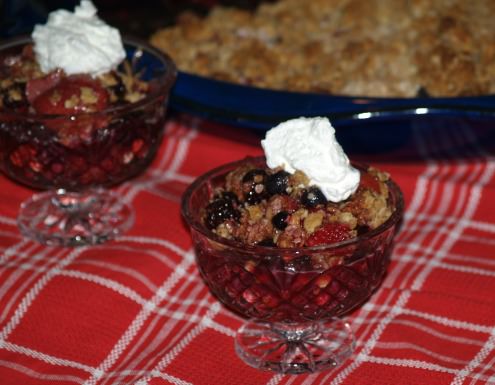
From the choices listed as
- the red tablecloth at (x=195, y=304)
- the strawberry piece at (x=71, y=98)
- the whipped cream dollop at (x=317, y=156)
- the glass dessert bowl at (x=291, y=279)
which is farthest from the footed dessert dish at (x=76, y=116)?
the whipped cream dollop at (x=317, y=156)

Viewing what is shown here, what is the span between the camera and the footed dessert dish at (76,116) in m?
1.86

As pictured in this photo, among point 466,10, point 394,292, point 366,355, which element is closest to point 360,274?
point 366,355

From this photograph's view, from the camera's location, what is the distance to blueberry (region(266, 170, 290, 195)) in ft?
5.01

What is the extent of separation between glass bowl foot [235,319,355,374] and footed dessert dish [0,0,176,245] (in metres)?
0.49

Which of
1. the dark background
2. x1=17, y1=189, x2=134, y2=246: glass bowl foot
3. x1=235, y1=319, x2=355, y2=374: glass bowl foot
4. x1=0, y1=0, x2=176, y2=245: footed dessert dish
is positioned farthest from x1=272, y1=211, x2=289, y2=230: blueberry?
the dark background

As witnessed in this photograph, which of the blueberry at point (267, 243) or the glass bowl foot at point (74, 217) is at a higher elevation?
the blueberry at point (267, 243)

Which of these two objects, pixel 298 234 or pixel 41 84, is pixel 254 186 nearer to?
pixel 298 234

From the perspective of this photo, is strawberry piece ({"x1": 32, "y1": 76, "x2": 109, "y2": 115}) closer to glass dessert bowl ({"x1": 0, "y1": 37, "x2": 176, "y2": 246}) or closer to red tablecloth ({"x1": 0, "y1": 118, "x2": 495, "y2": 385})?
glass dessert bowl ({"x1": 0, "y1": 37, "x2": 176, "y2": 246})

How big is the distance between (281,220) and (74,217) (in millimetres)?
770

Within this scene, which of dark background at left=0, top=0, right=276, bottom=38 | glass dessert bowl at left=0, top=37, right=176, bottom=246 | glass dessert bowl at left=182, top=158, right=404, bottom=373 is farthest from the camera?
dark background at left=0, top=0, right=276, bottom=38

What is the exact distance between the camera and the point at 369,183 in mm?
1606

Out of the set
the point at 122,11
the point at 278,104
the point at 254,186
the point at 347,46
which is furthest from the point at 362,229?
the point at 122,11

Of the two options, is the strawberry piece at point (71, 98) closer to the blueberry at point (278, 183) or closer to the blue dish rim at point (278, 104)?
the blue dish rim at point (278, 104)

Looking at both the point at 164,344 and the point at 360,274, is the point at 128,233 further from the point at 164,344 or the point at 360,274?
the point at 360,274
